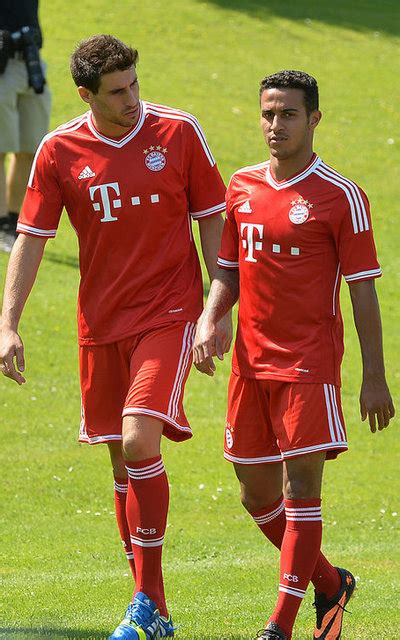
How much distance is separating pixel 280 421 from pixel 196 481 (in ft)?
14.8

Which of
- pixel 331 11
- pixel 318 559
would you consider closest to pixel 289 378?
pixel 318 559

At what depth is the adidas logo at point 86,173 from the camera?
258 inches

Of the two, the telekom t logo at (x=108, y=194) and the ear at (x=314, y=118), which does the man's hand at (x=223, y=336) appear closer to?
the telekom t logo at (x=108, y=194)

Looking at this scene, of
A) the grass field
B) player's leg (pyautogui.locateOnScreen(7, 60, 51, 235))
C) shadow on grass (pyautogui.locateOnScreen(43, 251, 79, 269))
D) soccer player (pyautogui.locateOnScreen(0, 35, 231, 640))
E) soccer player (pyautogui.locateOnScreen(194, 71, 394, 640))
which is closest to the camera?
soccer player (pyautogui.locateOnScreen(194, 71, 394, 640))

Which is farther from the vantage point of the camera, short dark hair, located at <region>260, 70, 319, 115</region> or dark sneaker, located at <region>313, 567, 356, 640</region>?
dark sneaker, located at <region>313, 567, 356, 640</region>

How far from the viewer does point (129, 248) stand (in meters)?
6.56

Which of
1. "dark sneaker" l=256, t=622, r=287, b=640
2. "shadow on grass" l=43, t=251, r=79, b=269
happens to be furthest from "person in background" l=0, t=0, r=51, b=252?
A: "dark sneaker" l=256, t=622, r=287, b=640

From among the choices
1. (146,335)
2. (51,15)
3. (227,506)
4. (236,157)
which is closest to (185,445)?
(227,506)

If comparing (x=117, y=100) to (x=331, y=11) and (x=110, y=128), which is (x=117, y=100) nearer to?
(x=110, y=128)

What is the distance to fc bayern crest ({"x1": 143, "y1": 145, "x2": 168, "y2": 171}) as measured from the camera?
6547mm

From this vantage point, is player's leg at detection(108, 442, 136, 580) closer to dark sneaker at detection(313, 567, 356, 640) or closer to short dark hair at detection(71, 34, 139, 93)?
dark sneaker at detection(313, 567, 356, 640)

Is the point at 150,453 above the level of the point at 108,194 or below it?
below

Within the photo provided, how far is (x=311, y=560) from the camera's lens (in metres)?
6.07

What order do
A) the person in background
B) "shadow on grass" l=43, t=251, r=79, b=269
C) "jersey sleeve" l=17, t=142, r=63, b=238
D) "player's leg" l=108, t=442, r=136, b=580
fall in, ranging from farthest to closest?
"shadow on grass" l=43, t=251, r=79, b=269 < the person in background < "player's leg" l=108, t=442, r=136, b=580 < "jersey sleeve" l=17, t=142, r=63, b=238
